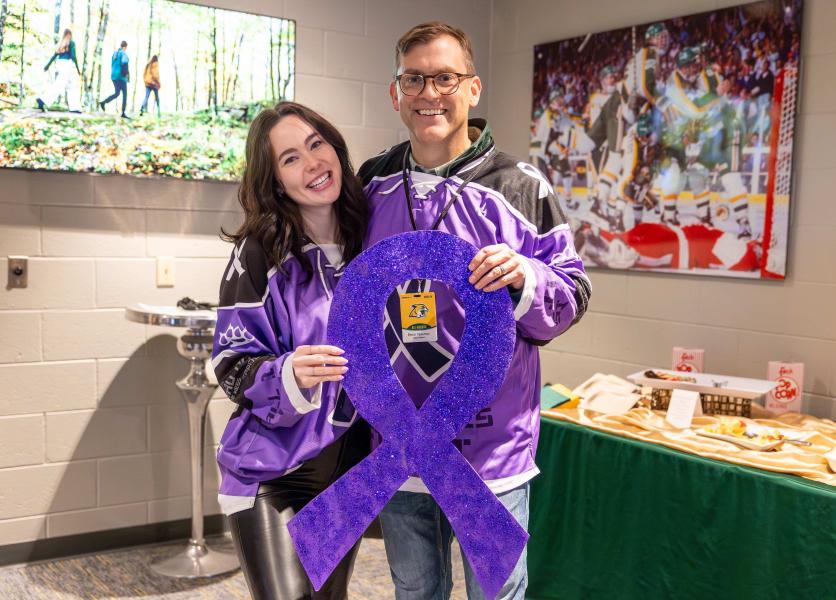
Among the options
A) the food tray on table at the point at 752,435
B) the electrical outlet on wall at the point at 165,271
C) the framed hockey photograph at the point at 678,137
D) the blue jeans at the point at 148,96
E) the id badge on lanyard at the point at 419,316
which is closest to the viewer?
the id badge on lanyard at the point at 419,316

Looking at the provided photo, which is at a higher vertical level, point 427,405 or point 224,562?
point 427,405

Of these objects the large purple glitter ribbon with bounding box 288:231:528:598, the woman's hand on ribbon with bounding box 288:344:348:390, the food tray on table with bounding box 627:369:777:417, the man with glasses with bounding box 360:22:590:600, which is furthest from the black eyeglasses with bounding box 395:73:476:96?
the food tray on table with bounding box 627:369:777:417

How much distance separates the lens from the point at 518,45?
13.7 feet

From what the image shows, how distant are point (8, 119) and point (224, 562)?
1.82 m

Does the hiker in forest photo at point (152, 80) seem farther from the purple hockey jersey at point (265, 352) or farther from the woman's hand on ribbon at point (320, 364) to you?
the woman's hand on ribbon at point (320, 364)

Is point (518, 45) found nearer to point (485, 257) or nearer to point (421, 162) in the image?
point (421, 162)

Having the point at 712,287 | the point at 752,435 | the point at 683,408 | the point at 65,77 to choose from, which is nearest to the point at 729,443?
the point at 752,435

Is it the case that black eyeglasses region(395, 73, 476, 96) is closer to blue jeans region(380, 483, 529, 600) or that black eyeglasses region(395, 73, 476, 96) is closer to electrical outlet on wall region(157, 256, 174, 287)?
blue jeans region(380, 483, 529, 600)

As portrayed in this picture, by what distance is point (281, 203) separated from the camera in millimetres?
1662

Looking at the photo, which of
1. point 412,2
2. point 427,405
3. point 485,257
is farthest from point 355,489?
point 412,2

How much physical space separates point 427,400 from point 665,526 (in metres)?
1.46

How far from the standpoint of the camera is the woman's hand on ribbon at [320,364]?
1426 mm

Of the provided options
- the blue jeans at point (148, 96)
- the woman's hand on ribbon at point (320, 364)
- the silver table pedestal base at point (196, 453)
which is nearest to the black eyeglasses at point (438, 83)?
the woman's hand on ribbon at point (320, 364)

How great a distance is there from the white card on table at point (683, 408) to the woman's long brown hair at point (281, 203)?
1546mm
